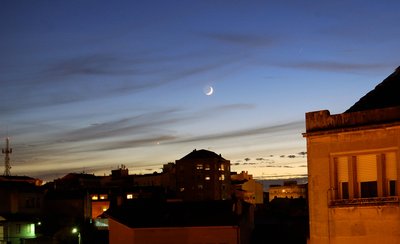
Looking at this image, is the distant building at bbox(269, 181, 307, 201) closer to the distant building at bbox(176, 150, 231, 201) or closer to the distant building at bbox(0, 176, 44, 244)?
the distant building at bbox(176, 150, 231, 201)

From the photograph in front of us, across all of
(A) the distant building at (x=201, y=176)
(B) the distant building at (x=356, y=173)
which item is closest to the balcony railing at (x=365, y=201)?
(B) the distant building at (x=356, y=173)

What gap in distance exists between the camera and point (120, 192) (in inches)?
4318

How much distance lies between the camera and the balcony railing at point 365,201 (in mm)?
19766

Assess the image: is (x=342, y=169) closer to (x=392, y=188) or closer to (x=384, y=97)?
(x=392, y=188)

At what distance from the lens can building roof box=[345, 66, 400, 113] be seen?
21.7 m

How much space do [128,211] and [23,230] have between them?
2726cm

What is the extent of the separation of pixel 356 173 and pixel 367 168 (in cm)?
40

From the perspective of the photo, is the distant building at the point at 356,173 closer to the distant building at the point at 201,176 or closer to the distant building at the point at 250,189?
the distant building at the point at 201,176

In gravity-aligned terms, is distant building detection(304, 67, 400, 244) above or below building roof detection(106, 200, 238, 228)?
above

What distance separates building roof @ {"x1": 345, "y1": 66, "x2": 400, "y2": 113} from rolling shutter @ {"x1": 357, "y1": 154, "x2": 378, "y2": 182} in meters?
2.13

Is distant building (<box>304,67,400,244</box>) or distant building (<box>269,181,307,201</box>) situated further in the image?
distant building (<box>269,181,307,201</box>)

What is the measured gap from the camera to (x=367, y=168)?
67.1ft

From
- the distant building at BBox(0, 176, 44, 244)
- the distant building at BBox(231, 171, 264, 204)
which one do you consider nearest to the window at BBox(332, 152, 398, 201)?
the distant building at BBox(0, 176, 44, 244)

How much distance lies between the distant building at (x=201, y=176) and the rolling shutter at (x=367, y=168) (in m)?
110
